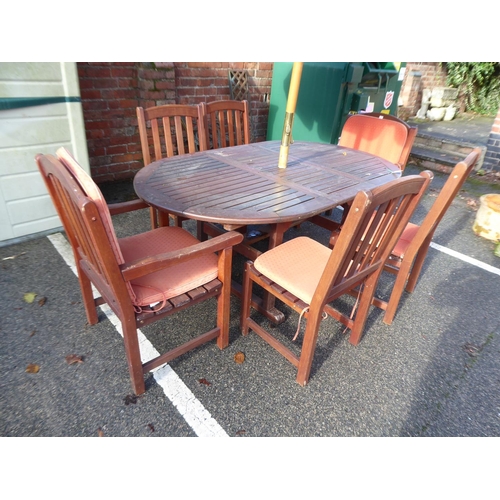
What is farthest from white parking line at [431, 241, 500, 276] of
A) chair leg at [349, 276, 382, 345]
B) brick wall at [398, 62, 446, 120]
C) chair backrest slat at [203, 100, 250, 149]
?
brick wall at [398, 62, 446, 120]

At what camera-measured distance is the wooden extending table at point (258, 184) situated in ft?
5.66

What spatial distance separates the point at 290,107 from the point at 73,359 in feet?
6.15

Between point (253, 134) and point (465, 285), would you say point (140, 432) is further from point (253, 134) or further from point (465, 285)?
point (253, 134)

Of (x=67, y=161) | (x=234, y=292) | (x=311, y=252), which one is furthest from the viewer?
(x=234, y=292)

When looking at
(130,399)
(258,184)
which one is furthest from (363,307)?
(130,399)

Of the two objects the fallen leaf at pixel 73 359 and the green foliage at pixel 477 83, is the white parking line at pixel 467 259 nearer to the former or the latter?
the fallen leaf at pixel 73 359

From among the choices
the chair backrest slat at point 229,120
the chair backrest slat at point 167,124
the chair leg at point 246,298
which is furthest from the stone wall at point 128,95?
the chair leg at point 246,298

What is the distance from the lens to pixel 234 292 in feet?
7.34

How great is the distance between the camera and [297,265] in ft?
6.11

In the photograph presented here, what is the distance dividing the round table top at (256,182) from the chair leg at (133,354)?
0.55 meters

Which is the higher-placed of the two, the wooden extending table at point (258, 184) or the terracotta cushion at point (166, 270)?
the wooden extending table at point (258, 184)

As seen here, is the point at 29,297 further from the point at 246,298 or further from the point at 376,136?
the point at 376,136
